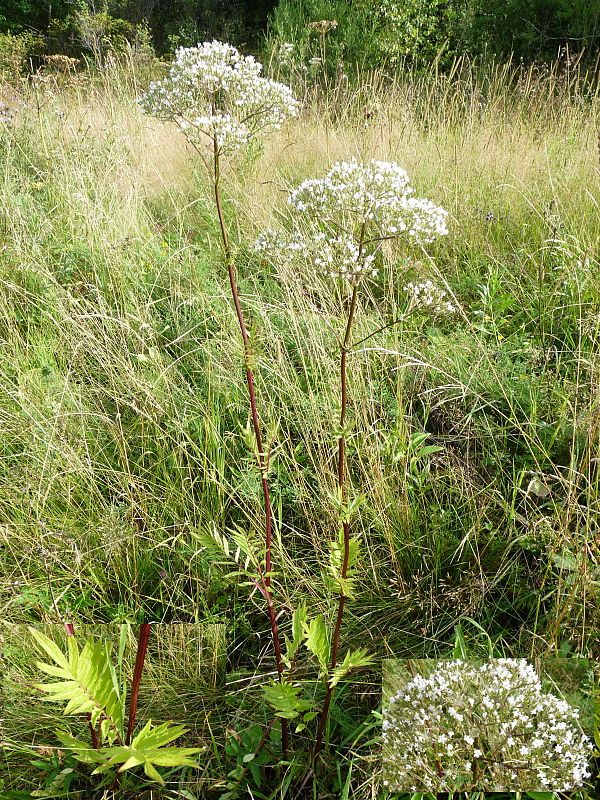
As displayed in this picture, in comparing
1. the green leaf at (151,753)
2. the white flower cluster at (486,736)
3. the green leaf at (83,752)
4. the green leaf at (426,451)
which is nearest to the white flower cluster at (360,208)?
the green leaf at (426,451)

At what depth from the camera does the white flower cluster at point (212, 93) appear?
1784mm

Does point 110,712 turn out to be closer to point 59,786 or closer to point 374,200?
point 59,786

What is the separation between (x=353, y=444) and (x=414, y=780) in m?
1.23

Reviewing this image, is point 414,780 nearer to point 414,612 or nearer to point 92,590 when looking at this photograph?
point 414,612

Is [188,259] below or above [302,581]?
above

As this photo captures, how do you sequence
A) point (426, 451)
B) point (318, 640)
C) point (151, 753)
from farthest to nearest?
point (426, 451), point (318, 640), point (151, 753)

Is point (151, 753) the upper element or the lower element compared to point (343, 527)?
lower

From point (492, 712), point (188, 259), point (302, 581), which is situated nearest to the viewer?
point (492, 712)

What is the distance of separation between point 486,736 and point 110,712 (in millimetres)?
838

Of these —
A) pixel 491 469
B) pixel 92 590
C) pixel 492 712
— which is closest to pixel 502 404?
pixel 491 469

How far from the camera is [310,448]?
2.33m

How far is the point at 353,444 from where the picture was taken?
2.39 metres

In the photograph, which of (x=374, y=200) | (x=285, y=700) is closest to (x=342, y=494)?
(x=285, y=700)

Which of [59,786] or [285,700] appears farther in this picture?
[59,786]
